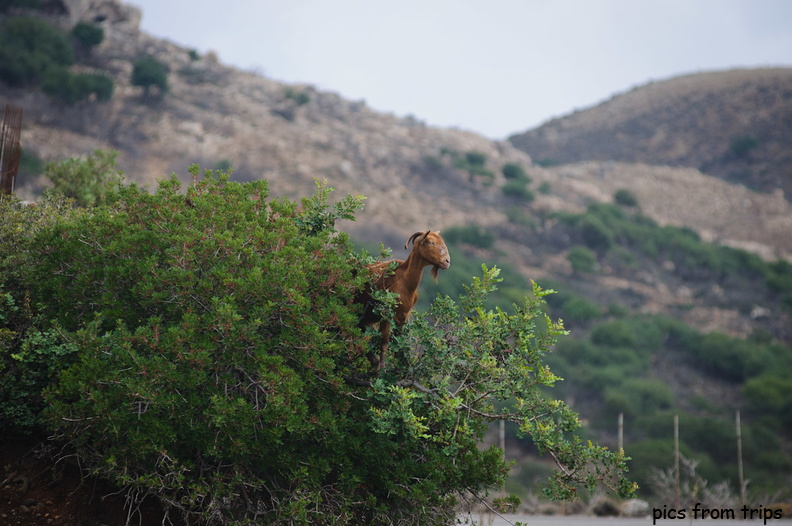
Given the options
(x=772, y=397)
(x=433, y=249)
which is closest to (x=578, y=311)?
(x=772, y=397)

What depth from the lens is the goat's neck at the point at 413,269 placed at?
9.30 meters

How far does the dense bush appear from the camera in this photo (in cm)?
870

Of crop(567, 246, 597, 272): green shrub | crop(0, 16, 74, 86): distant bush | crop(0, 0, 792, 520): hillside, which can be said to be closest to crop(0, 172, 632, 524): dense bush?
crop(0, 0, 792, 520): hillside

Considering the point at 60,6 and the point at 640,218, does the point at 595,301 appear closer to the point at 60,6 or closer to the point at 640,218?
the point at 640,218

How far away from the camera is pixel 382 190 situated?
60906 mm

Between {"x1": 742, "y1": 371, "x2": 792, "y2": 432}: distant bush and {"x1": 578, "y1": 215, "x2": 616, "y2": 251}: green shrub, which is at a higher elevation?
{"x1": 578, "y1": 215, "x2": 616, "y2": 251}: green shrub

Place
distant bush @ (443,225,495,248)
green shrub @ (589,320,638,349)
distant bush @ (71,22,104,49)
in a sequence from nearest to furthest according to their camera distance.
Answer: green shrub @ (589,320,638,349), distant bush @ (443,225,495,248), distant bush @ (71,22,104,49)

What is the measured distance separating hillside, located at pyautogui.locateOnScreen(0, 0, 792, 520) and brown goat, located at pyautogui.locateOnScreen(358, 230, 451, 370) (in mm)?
29107

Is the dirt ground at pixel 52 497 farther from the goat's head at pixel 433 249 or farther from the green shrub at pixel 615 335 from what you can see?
the green shrub at pixel 615 335

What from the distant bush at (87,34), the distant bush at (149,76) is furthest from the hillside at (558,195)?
the distant bush at (87,34)

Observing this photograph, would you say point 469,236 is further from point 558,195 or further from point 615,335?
point 558,195

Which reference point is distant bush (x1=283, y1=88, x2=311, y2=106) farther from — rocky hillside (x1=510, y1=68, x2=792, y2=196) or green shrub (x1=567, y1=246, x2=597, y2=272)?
rocky hillside (x1=510, y1=68, x2=792, y2=196)

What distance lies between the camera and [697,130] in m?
91.0

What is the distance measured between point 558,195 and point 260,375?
6458cm
